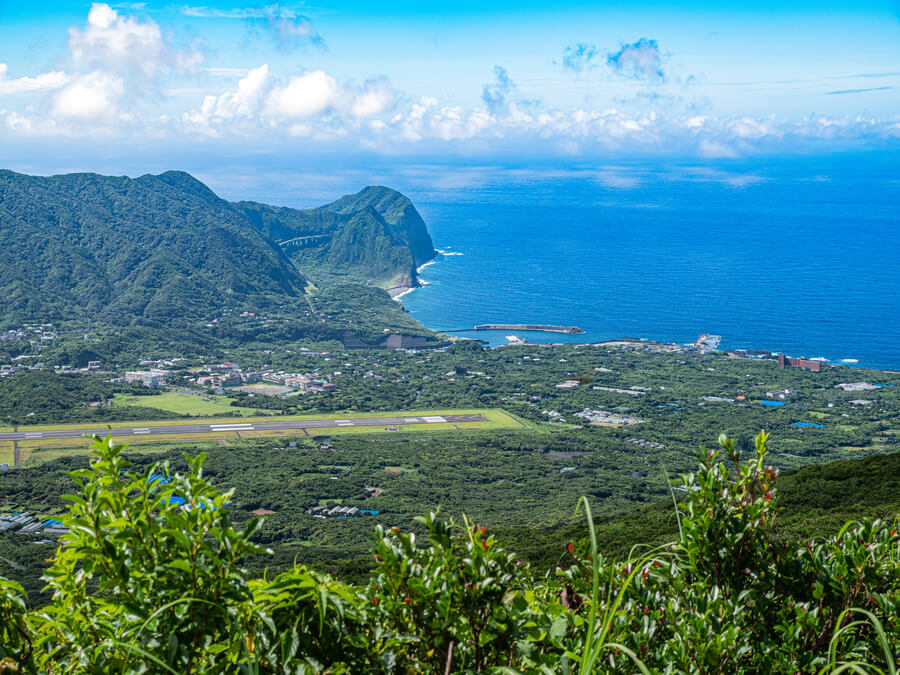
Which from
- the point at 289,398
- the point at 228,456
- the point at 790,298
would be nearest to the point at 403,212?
the point at 790,298

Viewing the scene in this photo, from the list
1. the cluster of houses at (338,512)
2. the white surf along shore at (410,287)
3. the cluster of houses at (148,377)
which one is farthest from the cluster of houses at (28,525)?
the white surf along shore at (410,287)

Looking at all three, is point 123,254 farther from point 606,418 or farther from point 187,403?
point 606,418

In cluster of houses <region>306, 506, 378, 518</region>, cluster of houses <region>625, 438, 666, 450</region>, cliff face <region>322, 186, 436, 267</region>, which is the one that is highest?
cliff face <region>322, 186, 436, 267</region>

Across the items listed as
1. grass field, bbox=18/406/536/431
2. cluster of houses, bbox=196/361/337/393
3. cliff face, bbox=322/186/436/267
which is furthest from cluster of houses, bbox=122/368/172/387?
Answer: cliff face, bbox=322/186/436/267

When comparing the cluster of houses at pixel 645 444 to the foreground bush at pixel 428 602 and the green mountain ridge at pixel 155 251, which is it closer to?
the foreground bush at pixel 428 602

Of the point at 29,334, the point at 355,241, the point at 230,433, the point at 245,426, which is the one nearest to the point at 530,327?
the point at 245,426

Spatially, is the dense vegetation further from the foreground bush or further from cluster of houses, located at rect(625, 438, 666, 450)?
the foreground bush
